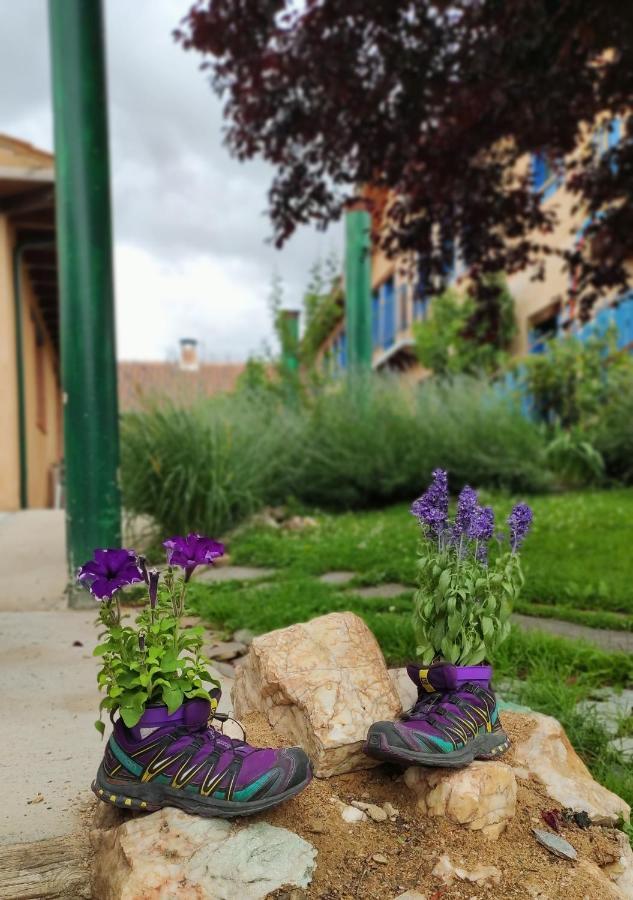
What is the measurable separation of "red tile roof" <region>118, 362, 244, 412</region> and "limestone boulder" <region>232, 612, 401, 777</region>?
163 inches

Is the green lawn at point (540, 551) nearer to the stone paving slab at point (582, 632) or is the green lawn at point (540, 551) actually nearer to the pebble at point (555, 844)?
the stone paving slab at point (582, 632)

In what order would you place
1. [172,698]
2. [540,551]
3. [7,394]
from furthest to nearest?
1. [7,394]
2. [540,551]
3. [172,698]

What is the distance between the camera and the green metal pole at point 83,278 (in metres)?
3.69

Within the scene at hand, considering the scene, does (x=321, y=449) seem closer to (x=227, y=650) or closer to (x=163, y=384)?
(x=163, y=384)

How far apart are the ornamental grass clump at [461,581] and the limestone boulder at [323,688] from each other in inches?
5.6

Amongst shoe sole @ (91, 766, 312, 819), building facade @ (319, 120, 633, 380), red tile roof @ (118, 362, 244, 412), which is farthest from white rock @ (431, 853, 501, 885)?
building facade @ (319, 120, 633, 380)

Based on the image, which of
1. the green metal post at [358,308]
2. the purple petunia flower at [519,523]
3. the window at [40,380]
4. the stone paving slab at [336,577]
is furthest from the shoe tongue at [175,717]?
the window at [40,380]

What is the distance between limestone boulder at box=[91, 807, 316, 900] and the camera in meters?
1.26

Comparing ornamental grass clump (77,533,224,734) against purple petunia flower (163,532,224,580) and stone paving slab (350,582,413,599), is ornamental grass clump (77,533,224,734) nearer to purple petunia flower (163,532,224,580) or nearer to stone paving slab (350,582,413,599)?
purple petunia flower (163,532,224,580)

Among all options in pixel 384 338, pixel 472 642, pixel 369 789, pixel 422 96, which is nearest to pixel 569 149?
pixel 422 96

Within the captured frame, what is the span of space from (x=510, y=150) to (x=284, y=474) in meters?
3.32

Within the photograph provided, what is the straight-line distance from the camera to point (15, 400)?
8.86m

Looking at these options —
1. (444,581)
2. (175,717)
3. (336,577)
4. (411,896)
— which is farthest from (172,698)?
(336,577)

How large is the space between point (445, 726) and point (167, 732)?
0.55 m
